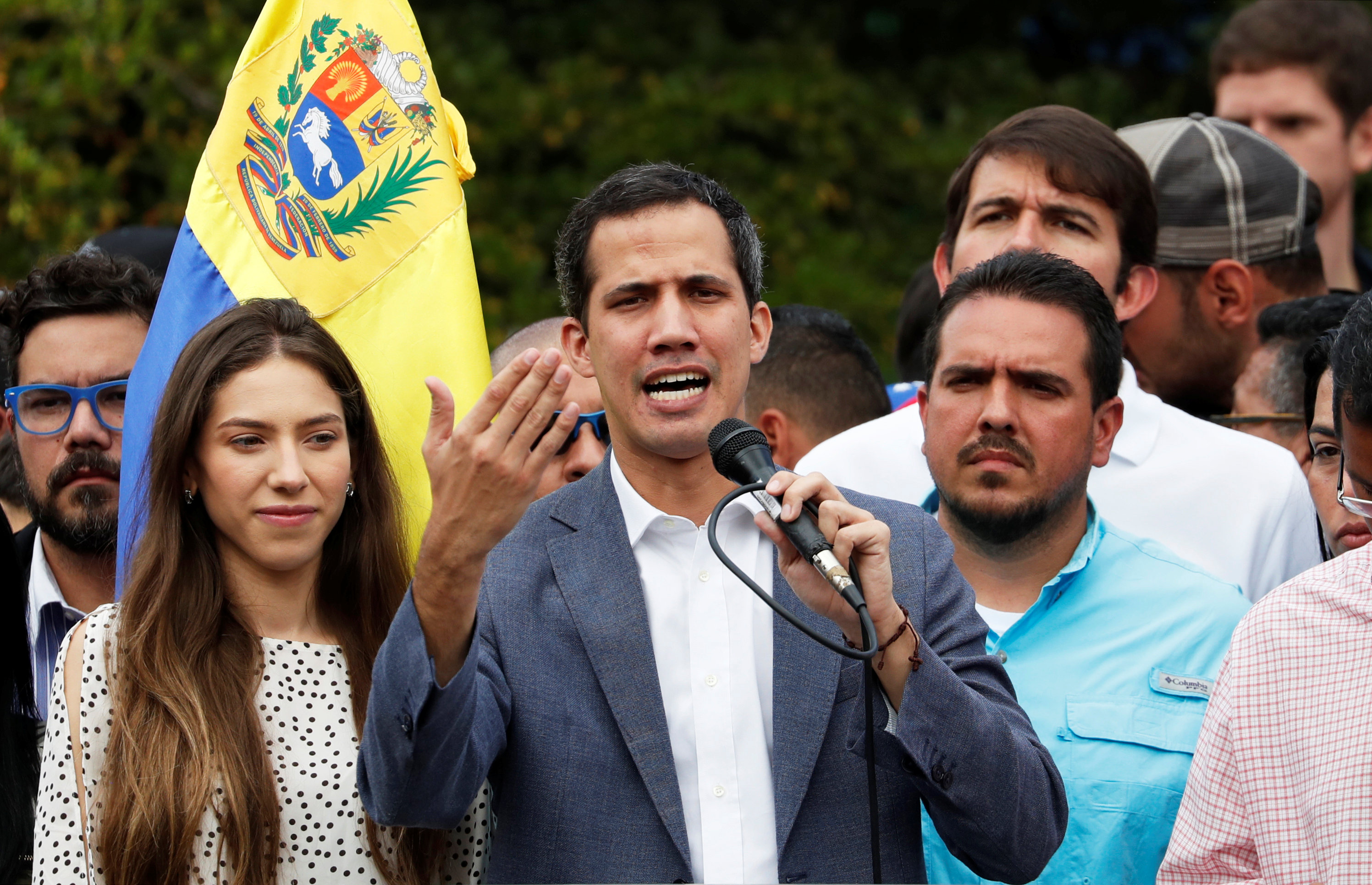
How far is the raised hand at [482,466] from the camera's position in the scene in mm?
2396

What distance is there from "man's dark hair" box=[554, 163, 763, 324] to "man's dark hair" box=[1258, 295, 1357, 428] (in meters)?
1.86

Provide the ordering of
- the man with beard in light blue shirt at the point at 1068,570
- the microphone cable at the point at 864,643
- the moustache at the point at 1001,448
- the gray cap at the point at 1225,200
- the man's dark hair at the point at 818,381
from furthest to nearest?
the man's dark hair at the point at 818,381, the gray cap at the point at 1225,200, the moustache at the point at 1001,448, the man with beard in light blue shirt at the point at 1068,570, the microphone cable at the point at 864,643

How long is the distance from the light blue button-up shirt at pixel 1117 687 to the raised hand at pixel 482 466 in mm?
1208

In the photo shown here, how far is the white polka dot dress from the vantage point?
2.79m

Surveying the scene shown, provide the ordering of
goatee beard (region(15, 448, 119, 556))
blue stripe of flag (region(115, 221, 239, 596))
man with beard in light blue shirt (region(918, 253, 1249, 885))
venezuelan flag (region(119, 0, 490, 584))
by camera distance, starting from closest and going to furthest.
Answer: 1. man with beard in light blue shirt (region(918, 253, 1249, 885))
2. blue stripe of flag (region(115, 221, 239, 596))
3. venezuelan flag (region(119, 0, 490, 584))
4. goatee beard (region(15, 448, 119, 556))

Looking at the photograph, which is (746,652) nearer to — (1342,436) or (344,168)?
(1342,436)

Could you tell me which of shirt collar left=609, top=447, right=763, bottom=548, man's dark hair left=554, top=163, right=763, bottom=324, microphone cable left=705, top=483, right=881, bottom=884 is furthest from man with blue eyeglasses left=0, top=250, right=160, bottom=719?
microphone cable left=705, top=483, right=881, bottom=884

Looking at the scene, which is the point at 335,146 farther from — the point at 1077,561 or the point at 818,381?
the point at 1077,561

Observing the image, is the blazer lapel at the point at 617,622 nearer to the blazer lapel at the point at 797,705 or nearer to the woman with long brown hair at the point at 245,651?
the blazer lapel at the point at 797,705

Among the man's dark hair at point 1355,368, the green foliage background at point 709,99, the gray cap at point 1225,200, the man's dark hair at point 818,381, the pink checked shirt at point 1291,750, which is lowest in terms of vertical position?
the pink checked shirt at point 1291,750

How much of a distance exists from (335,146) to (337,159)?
0.03 m

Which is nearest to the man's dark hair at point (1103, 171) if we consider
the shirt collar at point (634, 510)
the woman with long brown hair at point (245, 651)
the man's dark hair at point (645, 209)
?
the man's dark hair at point (645, 209)

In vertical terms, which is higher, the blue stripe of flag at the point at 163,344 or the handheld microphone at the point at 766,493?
the blue stripe of flag at the point at 163,344

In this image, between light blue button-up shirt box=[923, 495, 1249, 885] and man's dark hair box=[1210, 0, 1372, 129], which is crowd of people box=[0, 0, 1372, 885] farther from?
man's dark hair box=[1210, 0, 1372, 129]
